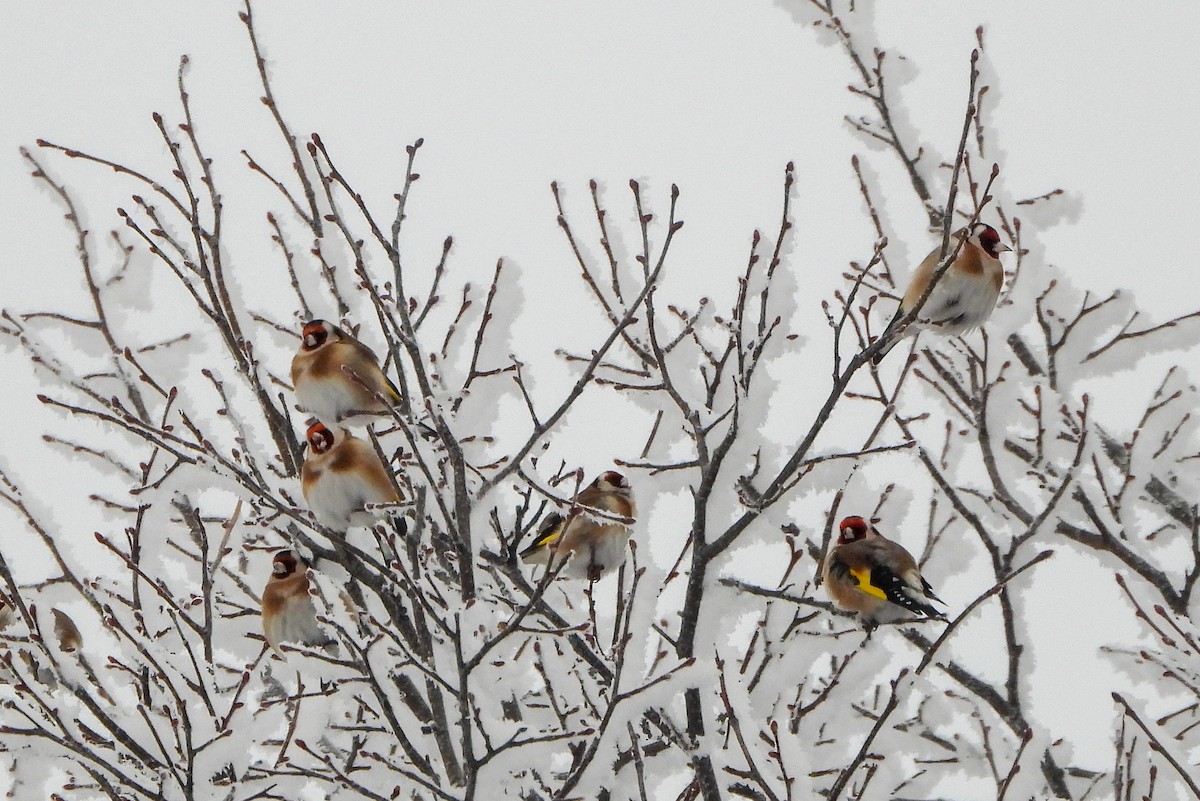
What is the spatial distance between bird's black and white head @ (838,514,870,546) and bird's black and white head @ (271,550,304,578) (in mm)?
2269

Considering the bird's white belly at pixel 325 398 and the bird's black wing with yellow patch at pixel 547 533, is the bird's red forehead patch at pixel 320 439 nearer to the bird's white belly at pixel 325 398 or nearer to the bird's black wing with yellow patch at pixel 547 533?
the bird's white belly at pixel 325 398

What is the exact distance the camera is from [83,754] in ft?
11.5

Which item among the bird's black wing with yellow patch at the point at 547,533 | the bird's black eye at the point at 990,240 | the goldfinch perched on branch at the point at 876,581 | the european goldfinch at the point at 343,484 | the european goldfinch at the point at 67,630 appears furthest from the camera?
the european goldfinch at the point at 67,630

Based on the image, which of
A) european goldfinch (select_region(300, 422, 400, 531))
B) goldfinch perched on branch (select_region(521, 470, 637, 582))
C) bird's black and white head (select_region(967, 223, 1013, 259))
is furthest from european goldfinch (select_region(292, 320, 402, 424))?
bird's black and white head (select_region(967, 223, 1013, 259))

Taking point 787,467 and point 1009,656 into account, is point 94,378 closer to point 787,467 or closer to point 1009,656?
point 787,467

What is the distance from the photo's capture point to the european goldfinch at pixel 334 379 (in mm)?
5125

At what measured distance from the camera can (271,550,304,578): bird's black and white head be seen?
5.44 metres

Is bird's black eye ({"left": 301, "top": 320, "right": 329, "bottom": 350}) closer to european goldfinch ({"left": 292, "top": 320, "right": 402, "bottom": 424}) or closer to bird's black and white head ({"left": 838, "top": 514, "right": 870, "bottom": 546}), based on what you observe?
european goldfinch ({"left": 292, "top": 320, "right": 402, "bottom": 424})

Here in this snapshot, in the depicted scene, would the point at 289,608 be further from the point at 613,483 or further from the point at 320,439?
the point at 613,483

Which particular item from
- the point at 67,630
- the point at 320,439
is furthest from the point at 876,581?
the point at 67,630

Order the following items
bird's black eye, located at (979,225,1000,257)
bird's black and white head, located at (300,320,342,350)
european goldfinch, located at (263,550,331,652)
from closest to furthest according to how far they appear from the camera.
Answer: bird's black and white head, located at (300,320,342,350) → european goldfinch, located at (263,550,331,652) → bird's black eye, located at (979,225,1000,257)

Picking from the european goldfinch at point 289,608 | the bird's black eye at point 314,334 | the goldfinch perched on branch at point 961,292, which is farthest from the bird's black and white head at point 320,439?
the goldfinch perched on branch at point 961,292

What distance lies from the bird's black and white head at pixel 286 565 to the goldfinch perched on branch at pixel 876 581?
2.16 metres

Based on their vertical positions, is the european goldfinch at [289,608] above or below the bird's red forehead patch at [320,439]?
below
